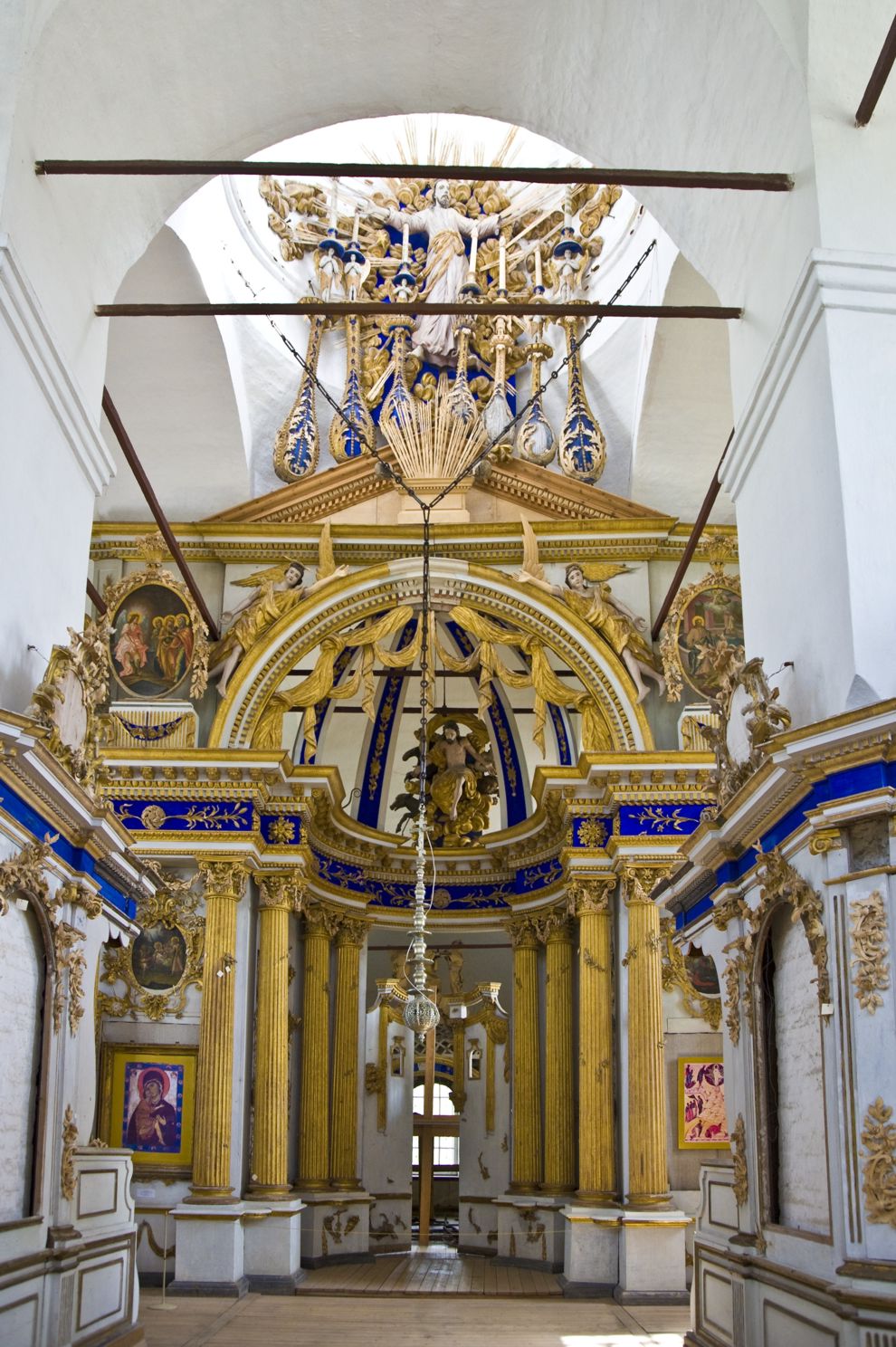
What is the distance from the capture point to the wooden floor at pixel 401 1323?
10.9 metres

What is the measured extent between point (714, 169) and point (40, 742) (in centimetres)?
543

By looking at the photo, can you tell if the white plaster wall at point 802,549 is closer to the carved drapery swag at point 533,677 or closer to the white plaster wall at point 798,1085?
the white plaster wall at point 798,1085

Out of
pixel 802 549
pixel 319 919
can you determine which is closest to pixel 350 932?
pixel 319 919

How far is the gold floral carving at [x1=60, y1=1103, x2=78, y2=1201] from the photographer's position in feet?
27.0

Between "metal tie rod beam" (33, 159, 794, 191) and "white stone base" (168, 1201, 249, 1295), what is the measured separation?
9.31 m

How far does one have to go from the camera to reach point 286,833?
50.0 ft

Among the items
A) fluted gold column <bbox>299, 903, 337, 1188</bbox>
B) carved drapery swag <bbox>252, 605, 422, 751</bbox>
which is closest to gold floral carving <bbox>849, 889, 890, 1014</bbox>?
carved drapery swag <bbox>252, 605, 422, 751</bbox>

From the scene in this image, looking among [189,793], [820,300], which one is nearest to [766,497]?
[820,300]

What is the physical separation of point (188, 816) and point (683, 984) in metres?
5.18

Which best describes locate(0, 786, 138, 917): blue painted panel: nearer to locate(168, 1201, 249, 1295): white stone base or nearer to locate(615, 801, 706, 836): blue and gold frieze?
locate(168, 1201, 249, 1295): white stone base

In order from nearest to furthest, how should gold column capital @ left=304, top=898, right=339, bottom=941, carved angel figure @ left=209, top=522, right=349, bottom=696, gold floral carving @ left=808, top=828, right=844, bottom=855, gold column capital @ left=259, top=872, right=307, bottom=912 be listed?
1. gold floral carving @ left=808, top=828, right=844, bottom=855
2. gold column capital @ left=259, top=872, right=307, bottom=912
3. carved angel figure @ left=209, top=522, right=349, bottom=696
4. gold column capital @ left=304, top=898, right=339, bottom=941

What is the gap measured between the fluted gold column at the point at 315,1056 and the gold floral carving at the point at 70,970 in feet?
25.6

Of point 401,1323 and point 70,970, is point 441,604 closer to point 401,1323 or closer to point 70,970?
point 401,1323

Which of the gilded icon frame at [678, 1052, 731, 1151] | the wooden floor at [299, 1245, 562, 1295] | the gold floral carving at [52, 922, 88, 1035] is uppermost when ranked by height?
the gold floral carving at [52, 922, 88, 1035]
